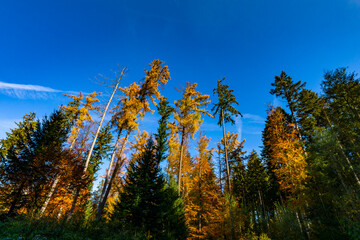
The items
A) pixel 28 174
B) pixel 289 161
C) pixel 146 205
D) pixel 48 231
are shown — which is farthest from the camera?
pixel 289 161

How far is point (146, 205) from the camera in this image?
35.8 ft

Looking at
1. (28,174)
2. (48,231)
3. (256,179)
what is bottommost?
(48,231)

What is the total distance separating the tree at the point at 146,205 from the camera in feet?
33.4

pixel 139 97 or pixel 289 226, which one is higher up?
pixel 139 97

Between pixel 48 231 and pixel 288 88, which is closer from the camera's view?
pixel 48 231

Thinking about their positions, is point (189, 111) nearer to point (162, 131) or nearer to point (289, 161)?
point (162, 131)

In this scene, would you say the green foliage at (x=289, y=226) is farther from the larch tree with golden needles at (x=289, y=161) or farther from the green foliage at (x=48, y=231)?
the green foliage at (x=48, y=231)

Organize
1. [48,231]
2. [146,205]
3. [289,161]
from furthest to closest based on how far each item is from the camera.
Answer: [289,161]
[146,205]
[48,231]

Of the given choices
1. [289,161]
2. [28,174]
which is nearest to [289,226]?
[289,161]

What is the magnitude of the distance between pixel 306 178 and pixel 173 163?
1449 centimetres

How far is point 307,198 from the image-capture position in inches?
432

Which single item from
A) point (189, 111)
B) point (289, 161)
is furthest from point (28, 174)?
point (289, 161)

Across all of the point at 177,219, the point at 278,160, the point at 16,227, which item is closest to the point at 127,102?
the point at 16,227

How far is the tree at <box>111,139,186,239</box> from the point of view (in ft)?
33.4
